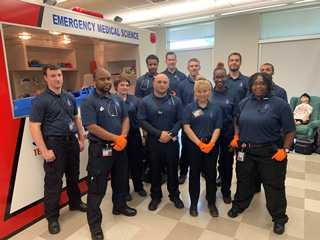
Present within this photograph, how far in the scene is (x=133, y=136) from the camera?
2.81 m

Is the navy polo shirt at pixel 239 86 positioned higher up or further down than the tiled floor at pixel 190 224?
higher up

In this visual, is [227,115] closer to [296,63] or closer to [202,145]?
[202,145]

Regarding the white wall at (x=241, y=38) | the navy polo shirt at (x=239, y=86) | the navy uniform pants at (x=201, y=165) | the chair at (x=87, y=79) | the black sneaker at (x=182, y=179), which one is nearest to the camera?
the navy uniform pants at (x=201, y=165)

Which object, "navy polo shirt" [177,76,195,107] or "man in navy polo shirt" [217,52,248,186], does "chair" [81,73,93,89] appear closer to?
"navy polo shirt" [177,76,195,107]

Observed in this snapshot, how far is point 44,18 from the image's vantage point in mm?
2457

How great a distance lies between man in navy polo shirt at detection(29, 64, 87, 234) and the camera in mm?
2178

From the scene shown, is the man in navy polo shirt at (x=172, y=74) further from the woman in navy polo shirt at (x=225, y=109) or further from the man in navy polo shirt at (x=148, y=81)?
the woman in navy polo shirt at (x=225, y=109)

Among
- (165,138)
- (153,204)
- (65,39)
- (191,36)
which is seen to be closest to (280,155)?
(165,138)

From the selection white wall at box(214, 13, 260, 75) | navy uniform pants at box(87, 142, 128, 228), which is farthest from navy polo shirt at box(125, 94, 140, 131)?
white wall at box(214, 13, 260, 75)

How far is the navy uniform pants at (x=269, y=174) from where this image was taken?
213 centimetres

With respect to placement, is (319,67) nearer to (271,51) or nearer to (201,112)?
(271,51)

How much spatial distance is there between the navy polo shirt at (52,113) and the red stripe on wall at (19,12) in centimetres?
72

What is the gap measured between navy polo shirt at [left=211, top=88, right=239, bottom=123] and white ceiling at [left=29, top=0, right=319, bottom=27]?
408 cm

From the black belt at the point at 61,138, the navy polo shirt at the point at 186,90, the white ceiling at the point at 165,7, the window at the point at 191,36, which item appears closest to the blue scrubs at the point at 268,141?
the navy polo shirt at the point at 186,90
